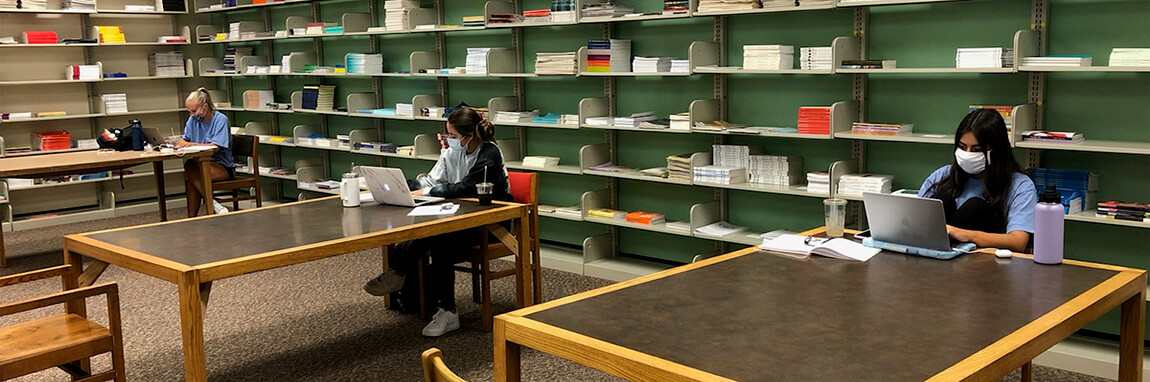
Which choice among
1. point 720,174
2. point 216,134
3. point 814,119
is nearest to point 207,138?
point 216,134

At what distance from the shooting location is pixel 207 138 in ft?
23.4

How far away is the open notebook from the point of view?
2.78m

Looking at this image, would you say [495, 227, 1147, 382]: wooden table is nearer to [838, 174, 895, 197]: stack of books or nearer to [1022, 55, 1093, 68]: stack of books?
[1022, 55, 1093, 68]: stack of books

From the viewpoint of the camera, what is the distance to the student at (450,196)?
170 inches

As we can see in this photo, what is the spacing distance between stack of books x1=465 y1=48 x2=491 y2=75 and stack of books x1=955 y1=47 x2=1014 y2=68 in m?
3.03

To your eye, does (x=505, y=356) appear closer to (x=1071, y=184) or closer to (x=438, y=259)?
(x=438, y=259)

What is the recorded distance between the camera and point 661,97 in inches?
215

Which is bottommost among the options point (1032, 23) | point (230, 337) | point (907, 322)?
point (230, 337)

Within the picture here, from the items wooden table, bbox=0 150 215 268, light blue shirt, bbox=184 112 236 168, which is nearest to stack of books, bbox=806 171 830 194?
wooden table, bbox=0 150 215 268

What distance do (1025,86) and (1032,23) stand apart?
28 cm

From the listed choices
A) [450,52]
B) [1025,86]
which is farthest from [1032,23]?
[450,52]

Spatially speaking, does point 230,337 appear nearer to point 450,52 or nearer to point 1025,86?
point 450,52

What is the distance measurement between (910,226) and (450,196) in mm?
2402

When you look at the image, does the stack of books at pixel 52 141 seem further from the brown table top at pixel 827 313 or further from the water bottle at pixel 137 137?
the brown table top at pixel 827 313
